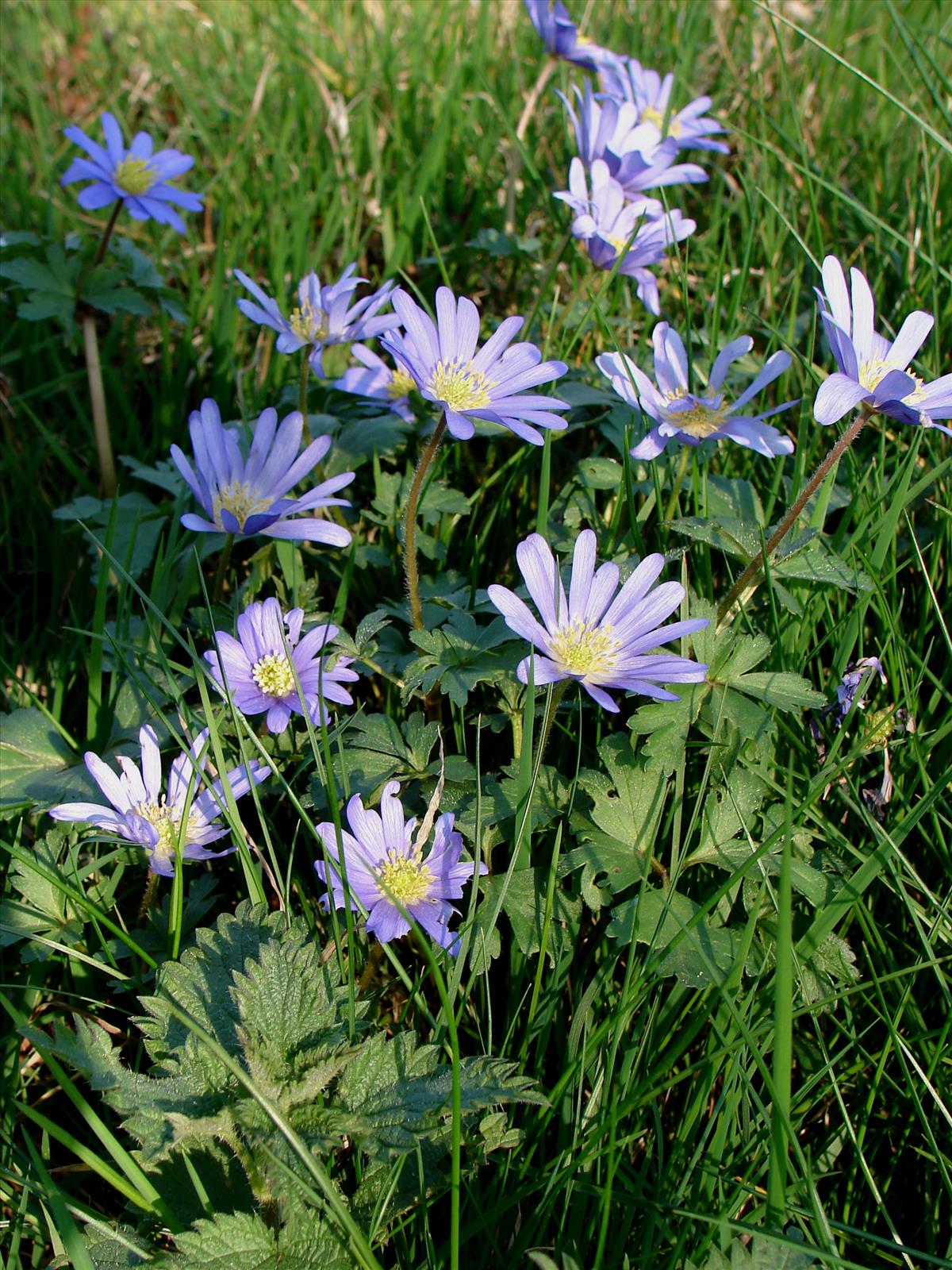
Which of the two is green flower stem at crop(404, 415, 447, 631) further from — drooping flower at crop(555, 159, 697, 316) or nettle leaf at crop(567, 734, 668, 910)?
drooping flower at crop(555, 159, 697, 316)

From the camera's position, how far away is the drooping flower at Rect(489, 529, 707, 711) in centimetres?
170

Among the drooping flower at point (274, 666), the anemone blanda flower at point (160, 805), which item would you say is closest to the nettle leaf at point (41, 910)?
the anemone blanda flower at point (160, 805)

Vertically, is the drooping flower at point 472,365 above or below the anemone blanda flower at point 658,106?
below

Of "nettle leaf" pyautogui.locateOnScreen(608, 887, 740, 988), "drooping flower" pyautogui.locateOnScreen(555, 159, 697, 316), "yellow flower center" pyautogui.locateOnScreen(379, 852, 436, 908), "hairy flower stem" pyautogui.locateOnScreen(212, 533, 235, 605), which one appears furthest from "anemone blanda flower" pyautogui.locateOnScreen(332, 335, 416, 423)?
→ "nettle leaf" pyautogui.locateOnScreen(608, 887, 740, 988)

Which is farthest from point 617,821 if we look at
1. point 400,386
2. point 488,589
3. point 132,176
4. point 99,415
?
point 132,176

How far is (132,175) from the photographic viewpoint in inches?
111

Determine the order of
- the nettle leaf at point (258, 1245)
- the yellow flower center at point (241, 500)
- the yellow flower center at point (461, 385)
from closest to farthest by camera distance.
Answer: the nettle leaf at point (258, 1245)
the yellow flower center at point (461, 385)
the yellow flower center at point (241, 500)

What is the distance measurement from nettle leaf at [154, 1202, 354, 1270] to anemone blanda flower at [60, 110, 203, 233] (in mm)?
2358

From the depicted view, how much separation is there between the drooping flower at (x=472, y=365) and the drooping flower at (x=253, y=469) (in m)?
0.26

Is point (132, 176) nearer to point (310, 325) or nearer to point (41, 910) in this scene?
point (310, 325)

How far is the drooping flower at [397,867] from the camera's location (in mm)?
1697

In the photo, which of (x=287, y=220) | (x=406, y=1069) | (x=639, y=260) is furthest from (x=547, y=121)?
(x=406, y=1069)

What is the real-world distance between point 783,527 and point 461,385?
0.67 meters

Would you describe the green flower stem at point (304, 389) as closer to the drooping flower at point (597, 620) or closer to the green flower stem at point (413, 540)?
the green flower stem at point (413, 540)
